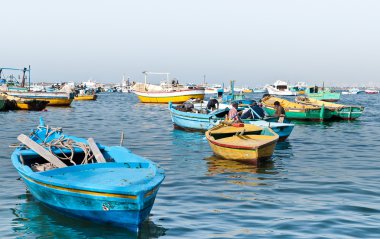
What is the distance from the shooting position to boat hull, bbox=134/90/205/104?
61.4 meters

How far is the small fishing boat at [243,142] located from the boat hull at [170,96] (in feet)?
134

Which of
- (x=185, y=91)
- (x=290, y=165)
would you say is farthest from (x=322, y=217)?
(x=185, y=91)

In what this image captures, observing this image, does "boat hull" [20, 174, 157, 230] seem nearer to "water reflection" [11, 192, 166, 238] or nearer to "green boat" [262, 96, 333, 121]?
"water reflection" [11, 192, 166, 238]

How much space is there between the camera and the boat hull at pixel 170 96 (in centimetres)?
6138

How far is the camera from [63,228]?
9.55m

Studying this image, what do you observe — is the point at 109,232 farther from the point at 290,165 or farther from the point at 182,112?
the point at 182,112

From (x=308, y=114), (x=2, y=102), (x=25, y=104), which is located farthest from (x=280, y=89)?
(x=2, y=102)

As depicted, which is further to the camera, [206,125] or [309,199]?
[206,125]

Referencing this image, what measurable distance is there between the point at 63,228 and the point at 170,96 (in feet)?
180

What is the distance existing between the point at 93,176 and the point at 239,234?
3273mm

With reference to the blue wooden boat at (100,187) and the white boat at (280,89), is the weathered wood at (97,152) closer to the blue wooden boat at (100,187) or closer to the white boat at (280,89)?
the blue wooden boat at (100,187)

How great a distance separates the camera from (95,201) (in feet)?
29.2

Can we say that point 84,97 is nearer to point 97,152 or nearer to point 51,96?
point 51,96

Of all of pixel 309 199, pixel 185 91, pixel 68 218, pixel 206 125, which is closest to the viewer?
pixel 68 218
